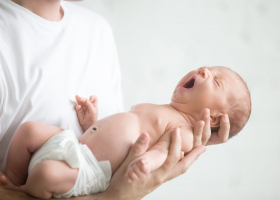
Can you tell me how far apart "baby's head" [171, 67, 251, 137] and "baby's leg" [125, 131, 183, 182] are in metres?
0.20

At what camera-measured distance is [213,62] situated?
246 centimetres

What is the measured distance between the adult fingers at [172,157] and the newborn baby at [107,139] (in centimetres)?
3

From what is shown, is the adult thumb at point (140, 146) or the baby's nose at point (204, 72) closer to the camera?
the adult thumb at point (140, 146)

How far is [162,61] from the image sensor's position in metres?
2.36

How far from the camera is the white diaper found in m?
0.94

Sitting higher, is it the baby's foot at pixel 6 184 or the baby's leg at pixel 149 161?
the baby's leg at pixel 149 161

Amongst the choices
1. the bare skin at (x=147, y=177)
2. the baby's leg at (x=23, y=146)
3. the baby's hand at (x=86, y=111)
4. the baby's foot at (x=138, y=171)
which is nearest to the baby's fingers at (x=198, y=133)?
the bare skin at (x=147, y=177)

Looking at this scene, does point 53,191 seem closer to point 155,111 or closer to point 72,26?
point 155,111

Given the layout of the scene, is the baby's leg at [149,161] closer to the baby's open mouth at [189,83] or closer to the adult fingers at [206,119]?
the adult fingers at [206,119]

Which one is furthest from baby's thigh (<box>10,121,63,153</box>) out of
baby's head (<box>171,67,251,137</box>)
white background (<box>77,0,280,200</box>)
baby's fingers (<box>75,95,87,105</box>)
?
white background (<box>77,0,280,200</box>)

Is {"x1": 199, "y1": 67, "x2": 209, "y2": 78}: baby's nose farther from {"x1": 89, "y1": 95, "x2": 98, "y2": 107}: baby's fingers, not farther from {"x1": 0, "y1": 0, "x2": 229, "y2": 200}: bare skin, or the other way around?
{"x1": 89, "y1": 95, "x2": 98, "y2": 107}: baby's fingers

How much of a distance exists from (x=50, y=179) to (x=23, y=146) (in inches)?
8.3

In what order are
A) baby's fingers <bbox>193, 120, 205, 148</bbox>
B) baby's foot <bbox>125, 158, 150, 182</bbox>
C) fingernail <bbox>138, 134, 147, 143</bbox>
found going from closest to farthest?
baby's foot <bbox>125, 158, 150, 182</bbox>
fingernail <bbox>138, 134, 147, 143</bbox>
baby's fingers <bbox>193, 120, 205, 148</bbox>

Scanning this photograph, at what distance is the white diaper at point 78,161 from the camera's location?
36.9 inches
